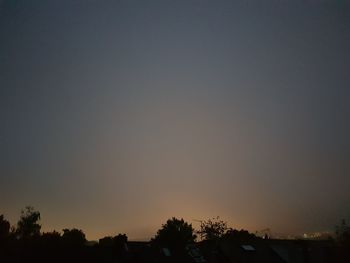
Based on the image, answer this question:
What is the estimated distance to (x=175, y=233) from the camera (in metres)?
141

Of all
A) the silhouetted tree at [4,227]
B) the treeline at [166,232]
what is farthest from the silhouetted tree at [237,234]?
the silhouetted tree at [4,227]

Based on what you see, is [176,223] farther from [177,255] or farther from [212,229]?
[177,255]

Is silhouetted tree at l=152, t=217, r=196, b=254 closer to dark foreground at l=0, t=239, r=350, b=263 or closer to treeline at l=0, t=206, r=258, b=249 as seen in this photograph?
treeline at l=0, t=206, r=258, b=249

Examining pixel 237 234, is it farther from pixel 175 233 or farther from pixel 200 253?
pixel 200 253

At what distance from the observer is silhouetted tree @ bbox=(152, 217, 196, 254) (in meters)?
136

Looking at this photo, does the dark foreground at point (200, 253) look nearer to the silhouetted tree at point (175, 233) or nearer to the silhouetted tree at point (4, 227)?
the silhouetted tree at point (4, 227)

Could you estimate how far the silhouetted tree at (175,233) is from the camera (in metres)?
136

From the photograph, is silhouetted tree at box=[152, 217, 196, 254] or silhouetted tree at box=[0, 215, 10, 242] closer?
silhouetted tree at box=[0, 215, 10, 242]

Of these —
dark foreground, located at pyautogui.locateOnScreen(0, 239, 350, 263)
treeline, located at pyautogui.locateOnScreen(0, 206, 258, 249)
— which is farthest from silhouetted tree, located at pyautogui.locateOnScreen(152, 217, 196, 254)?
dark foreground, located at pyautogui.locateOnScreen(0, 239, 350, 263)

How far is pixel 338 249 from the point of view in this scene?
179 feet

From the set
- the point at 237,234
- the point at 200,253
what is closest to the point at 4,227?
the point at 200,253

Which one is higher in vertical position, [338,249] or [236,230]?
[236,230]

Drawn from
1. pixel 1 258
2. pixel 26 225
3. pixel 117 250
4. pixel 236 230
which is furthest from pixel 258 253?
pixel 26 225

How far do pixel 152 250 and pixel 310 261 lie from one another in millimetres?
27238
